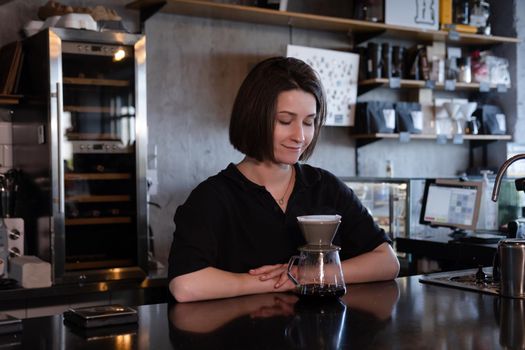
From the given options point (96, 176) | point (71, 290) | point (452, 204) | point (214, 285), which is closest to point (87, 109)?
point (96, 176)

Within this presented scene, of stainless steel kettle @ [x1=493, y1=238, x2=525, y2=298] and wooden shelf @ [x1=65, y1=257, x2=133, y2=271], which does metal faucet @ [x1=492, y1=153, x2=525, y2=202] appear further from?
wooden shelf @ [x1=65, y1=257, x2=133, y2=271]

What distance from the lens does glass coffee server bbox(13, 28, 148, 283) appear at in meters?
3.64

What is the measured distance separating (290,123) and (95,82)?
1.92m

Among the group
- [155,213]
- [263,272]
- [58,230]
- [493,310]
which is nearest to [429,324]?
[493,310]

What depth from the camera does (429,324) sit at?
1658 millimetres

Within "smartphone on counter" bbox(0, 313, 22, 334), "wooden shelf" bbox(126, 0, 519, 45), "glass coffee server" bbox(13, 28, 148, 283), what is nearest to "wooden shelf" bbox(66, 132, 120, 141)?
"glass coffee server" bbox(13, 28, 148, 283)

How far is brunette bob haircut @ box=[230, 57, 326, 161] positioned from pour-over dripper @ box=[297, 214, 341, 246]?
0.33 metres

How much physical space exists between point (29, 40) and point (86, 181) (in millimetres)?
774

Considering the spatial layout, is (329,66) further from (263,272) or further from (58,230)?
(263,272)

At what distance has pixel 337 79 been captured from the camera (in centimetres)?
502

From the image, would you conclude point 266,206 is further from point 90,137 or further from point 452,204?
point 452,204

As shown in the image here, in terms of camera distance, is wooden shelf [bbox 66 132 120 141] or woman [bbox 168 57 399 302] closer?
woman [bbox 168 57 399 302]

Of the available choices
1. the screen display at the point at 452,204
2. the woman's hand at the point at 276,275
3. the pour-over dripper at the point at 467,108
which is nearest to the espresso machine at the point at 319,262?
the woman's hand at the point at 276,275

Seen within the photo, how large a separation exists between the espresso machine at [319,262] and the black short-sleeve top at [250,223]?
296mm
